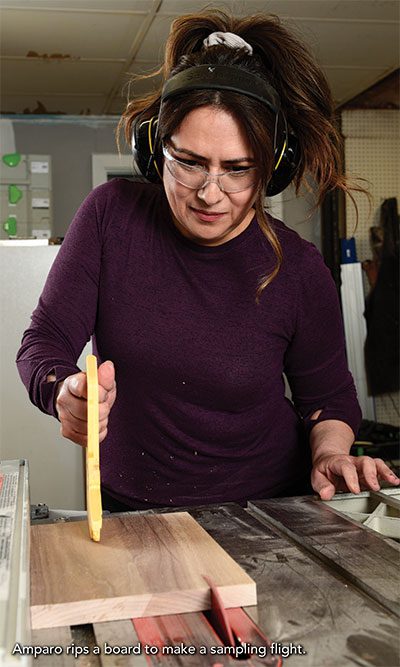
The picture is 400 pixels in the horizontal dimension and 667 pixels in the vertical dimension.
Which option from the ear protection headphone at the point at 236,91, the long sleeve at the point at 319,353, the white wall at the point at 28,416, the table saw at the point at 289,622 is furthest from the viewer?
the white wall at the point at 28,416

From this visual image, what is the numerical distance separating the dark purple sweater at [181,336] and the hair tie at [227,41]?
0.36 m

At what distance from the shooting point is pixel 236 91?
50.0 inches

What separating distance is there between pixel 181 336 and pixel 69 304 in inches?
8.8

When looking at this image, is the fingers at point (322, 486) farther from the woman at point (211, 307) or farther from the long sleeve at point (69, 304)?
the long sleeve at point (69, 304)

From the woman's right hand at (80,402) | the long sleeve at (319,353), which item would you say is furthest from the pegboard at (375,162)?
the woman's right hand at (80,402)

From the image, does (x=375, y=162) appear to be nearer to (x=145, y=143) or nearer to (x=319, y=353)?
(x=319, y=353)

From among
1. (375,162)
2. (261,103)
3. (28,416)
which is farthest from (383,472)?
(375,162)

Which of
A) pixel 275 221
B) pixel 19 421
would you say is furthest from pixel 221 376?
pixel 19 421

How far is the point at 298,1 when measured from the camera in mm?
3596

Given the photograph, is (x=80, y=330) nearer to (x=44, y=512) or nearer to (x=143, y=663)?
(x=44, y=512)

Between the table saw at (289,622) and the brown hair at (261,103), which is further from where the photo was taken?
the brown hair at (261,103)

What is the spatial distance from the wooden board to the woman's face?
0.55 m

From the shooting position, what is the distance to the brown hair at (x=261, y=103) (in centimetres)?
130

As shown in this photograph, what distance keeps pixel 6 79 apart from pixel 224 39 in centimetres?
362
